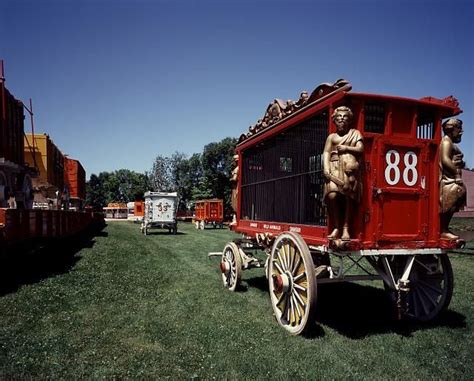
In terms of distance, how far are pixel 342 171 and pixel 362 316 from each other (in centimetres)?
265

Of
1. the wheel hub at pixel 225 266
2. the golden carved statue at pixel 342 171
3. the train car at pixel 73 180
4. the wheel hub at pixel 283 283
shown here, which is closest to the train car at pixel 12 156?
the wheel hub at pixel 225 266

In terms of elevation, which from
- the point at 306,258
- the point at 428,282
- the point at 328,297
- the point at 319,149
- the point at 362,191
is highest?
the point at 319,149

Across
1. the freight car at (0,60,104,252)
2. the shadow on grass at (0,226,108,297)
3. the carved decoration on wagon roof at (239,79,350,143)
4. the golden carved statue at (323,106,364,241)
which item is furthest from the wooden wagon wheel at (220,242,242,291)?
the freight car at (0,60,104,252)

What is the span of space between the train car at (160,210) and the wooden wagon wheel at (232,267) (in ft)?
50.3

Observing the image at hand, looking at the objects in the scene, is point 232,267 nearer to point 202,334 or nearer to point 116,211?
point 202,334

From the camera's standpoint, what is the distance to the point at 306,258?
4742mm

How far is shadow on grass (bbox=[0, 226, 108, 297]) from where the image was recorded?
7.43 meters

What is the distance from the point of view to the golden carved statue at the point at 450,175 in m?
5.07

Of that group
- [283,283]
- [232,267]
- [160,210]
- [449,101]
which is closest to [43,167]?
[160,210]

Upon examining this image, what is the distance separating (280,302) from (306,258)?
1036 millimetres

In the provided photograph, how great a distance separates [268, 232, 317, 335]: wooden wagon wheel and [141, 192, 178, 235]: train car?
696 inches

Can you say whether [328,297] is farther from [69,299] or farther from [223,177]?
[223,177]

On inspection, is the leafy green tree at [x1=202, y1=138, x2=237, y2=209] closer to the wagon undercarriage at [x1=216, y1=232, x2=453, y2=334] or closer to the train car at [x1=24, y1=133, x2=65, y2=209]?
the train car at [x1=24, y1=133, x2=65, y2=209]

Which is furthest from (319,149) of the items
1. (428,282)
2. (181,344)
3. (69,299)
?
(69,299)
